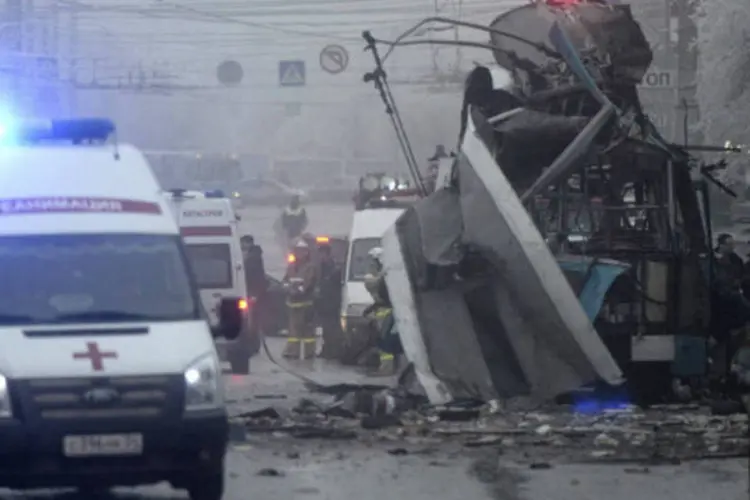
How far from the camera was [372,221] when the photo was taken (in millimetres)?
24844

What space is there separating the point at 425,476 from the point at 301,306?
12741 millimetres

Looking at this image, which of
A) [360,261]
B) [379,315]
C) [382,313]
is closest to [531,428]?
[382,313]

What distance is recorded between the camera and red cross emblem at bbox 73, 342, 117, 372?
981 cm

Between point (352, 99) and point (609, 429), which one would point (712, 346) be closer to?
point (609, 429)

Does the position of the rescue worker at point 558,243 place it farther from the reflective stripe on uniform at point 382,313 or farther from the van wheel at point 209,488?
the van wheel at point 209,488

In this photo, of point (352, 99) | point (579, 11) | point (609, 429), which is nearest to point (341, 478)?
point (609, 429)

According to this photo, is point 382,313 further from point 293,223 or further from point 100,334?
point 293,223

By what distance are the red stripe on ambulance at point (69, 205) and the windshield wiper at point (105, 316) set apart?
32.8 inches

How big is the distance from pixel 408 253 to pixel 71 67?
35.2 meters

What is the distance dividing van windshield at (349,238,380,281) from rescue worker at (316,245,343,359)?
0.79m

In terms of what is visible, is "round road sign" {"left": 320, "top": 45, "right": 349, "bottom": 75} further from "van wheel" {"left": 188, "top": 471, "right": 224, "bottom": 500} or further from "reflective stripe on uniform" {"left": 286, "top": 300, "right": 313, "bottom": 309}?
"van wheel" {"left": 188, "top": 471, "right": 224, "bottom": 500}

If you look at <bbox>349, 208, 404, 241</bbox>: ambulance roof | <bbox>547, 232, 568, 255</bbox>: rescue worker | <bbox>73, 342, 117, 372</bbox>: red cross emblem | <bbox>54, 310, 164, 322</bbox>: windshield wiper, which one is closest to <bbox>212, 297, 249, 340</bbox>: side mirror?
<bbox>54, 310, 164, 322</bbox>: windshield wiper

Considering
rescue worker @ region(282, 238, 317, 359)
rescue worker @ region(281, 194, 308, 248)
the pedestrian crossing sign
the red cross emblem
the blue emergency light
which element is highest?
the pedestrian crossing sign

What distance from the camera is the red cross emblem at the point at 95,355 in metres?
9.81
